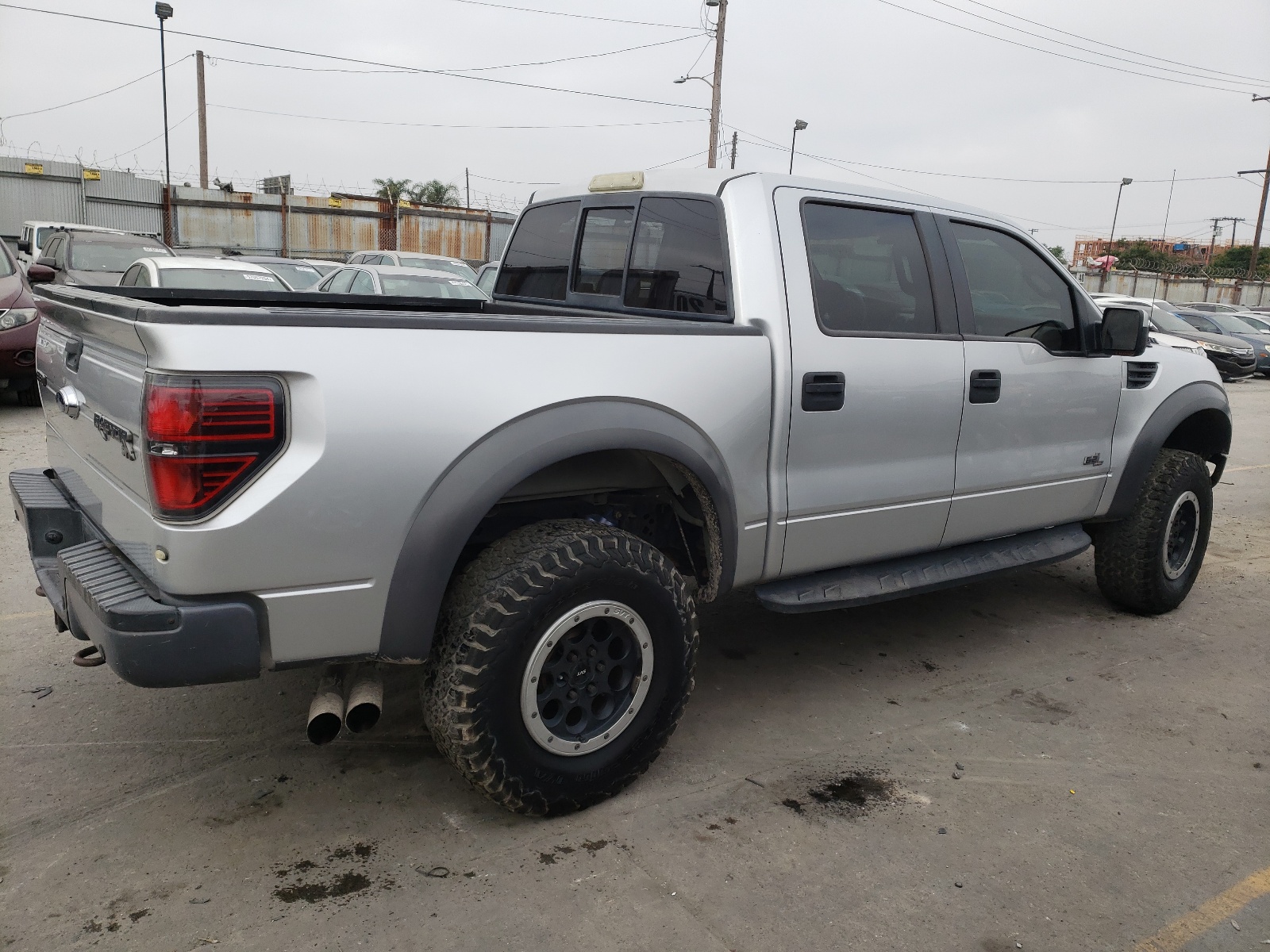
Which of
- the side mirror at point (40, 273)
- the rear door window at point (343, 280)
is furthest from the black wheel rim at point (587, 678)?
the rear door window at point (343, 280)

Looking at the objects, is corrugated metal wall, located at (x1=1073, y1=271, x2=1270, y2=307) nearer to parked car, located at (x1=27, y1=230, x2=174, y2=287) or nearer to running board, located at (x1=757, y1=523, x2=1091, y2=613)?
parked car, located at (x1=27, y1=230, x2=174, y2=287)

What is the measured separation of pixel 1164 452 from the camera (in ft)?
16.2

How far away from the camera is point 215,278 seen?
9992mm

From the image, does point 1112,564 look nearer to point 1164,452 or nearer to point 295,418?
point 1164,452

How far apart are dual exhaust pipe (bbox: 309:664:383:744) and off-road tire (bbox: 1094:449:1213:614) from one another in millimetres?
3805

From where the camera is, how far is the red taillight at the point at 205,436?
7.29 ft

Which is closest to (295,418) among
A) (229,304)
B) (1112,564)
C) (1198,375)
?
(229,304)

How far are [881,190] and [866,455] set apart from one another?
42.8 inches

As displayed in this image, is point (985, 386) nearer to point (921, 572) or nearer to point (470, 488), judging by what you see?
point (921, 572)

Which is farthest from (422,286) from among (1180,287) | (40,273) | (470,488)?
(1180,287)

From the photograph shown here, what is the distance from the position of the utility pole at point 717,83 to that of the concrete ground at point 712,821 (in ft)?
81.2

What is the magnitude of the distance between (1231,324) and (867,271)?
24743mm


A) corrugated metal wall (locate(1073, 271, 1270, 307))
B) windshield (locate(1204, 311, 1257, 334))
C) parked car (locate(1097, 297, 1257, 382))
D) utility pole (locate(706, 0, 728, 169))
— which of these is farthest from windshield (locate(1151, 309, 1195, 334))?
corrugated metal wall (locate(1073, 271, 1270, 307))

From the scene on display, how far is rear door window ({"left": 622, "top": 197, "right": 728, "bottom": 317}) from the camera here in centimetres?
347
